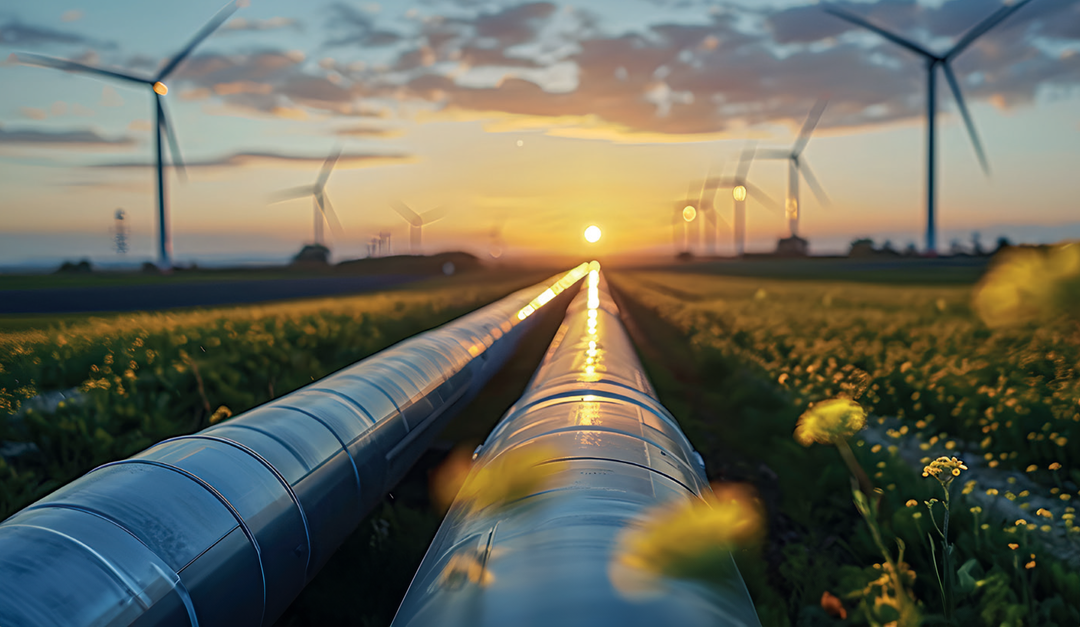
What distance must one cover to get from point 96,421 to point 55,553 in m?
6.59

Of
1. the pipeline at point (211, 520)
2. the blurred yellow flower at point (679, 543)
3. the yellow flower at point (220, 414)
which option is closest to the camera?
the blurred yellow flower at point (679, 543)

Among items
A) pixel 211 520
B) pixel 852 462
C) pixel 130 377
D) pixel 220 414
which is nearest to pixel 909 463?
pixel 852 462

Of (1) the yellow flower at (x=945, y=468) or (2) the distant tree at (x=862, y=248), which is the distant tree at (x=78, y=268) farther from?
(2) the distant tree at (x=862, y=248)

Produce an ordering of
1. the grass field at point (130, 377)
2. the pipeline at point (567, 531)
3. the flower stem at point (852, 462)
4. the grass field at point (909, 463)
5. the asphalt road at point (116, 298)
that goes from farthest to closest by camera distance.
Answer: the asphalt road at point (116, 298), the grass field at point (130, 377), the grass field at point (909, 463), the flower stem at point (852, 462), the pipeline at point (567, 531)

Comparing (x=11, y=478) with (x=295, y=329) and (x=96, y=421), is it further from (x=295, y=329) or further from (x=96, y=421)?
(x=295, y=329)

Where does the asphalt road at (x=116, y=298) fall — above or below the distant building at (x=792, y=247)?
below

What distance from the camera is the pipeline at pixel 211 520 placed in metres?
3.26

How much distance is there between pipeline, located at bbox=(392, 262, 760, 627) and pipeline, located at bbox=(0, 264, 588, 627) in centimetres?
140

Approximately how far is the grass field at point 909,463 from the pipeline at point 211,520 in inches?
154

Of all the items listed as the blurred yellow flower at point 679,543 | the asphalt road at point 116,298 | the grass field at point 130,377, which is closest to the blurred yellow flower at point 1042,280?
the blurred yellow flower at point 679,543

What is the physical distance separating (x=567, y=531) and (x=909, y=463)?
24.1 ft

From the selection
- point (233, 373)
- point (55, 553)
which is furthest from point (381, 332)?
point (55, 553)

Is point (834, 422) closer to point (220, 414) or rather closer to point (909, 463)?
point (909, 463)

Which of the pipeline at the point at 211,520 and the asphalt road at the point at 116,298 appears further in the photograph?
the asphalt road at the point at 116,298
